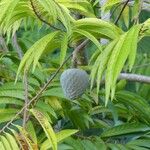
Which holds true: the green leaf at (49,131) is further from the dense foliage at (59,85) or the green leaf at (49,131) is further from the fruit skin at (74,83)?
the fruit skin at (74,83)

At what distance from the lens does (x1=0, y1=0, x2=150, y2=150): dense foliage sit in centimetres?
96

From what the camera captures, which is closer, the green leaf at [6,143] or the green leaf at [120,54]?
the green leaf at [120,54]

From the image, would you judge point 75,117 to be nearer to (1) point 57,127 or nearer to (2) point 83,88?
(1) point 57,127

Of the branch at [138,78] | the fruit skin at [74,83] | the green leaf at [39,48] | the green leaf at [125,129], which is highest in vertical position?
the green leaf at [39,48]

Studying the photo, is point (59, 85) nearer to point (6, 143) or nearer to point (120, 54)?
point (6, 143)

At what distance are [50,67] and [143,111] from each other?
325 mm

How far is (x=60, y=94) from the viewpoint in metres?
1.38

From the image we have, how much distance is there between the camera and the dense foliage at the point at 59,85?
962 mm

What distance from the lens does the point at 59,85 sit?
1421 millimetres

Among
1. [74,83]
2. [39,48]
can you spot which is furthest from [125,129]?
[39,48]

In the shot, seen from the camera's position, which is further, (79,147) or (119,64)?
(79,147)

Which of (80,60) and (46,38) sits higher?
(46,38)

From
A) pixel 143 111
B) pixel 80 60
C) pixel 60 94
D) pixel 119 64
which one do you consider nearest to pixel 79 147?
pixel 60 94

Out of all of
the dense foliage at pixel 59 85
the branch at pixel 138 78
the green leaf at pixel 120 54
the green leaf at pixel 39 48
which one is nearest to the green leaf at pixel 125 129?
the dense foliage at pixel 59 85
